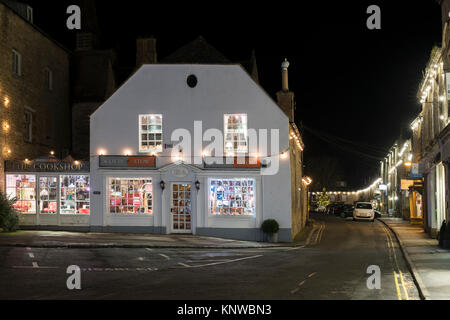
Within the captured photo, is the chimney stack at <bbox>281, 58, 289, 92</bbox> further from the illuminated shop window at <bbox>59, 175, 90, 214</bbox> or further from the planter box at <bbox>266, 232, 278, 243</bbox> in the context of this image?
the illuminated shop window at <bbox>59, 175, 90, 214</bbox>

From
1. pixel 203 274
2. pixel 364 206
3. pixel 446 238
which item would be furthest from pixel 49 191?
pixel 364 206

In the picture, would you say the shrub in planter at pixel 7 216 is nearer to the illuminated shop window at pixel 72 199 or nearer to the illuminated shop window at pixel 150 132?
the illuminated shop window at pixel 72 199

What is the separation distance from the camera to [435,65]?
85.6 feet

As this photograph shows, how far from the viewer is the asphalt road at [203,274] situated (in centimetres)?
1165

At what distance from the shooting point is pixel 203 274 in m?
14.7

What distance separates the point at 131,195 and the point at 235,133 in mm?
5972

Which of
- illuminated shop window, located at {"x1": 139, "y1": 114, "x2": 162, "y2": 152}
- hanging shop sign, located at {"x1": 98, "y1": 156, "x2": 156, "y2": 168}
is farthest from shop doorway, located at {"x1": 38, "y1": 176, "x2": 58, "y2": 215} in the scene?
illuminated shop window, located at {"x1": 139, "y1": 114, "x2": 162, "y2": 152}

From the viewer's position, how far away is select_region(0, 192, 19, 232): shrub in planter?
80.1 feet

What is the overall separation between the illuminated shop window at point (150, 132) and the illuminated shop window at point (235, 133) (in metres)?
3.34

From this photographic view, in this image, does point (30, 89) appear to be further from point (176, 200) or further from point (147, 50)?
point (176, 200)

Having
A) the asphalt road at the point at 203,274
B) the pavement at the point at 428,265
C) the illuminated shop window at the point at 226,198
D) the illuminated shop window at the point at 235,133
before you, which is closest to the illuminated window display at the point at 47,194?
the asphalt road at the point at 203,274

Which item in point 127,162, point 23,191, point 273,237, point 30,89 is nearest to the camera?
point 273,237

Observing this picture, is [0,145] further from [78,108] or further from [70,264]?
[70,264]

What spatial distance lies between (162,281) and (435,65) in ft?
62.4
